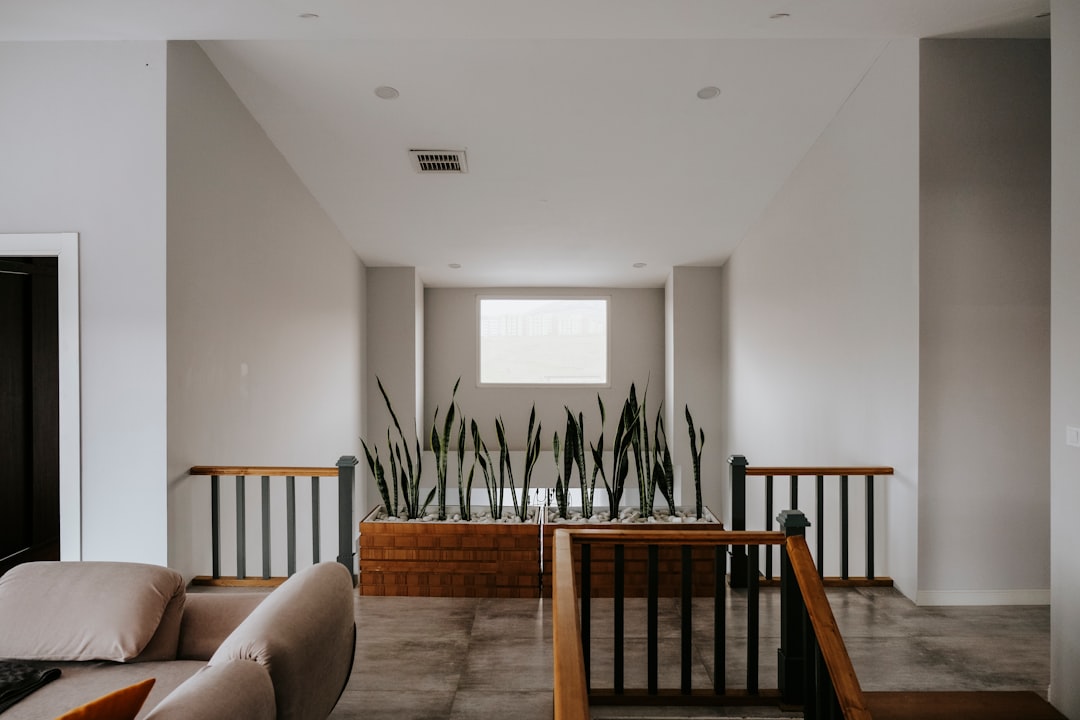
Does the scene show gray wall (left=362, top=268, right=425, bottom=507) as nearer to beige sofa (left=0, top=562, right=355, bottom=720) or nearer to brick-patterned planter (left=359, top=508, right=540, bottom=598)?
brick-patterned planter (left=359, top=508, right=540, bottom=598)

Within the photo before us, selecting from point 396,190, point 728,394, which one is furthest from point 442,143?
point 728,394

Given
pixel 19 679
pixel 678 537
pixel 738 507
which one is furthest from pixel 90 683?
pixel 738 507

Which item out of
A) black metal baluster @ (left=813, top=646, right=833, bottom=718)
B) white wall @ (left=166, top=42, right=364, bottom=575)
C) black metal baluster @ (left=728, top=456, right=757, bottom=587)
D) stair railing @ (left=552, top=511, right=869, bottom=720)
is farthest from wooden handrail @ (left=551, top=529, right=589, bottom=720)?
white wall @ (left=166, top=42, right=364, bottom=575)

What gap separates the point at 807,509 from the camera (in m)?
5.33

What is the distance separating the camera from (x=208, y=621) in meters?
2.40

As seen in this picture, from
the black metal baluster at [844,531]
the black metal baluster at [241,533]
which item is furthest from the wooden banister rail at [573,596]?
the black metal baluster at [241,533]

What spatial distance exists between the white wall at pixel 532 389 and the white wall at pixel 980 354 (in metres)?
6.11

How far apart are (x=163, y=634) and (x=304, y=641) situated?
704mm

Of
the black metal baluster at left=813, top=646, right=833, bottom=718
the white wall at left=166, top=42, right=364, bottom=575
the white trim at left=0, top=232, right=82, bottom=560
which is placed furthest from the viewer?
the white wall at left=166, top=42, right=364, bottom=575

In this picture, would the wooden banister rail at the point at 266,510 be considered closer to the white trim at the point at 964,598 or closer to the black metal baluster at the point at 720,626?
the black metal baluster at the point at 720,626

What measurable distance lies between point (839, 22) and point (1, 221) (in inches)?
170

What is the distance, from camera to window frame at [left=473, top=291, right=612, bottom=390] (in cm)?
988

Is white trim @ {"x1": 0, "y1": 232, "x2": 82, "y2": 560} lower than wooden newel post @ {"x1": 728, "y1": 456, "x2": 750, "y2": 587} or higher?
higher

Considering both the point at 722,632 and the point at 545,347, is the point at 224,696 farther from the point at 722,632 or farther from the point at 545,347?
the point at 545,347
